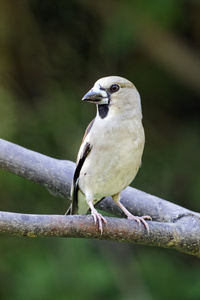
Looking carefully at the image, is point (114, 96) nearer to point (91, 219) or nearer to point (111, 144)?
point (111, 144)

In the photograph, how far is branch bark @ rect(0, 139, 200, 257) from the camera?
Answer: 227cm

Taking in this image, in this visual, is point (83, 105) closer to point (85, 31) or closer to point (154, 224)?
point (85, 31)

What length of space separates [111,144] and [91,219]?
61 cm

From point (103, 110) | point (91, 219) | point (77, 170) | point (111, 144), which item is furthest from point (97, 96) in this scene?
point (91, 219)

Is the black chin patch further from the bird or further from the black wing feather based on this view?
the black wing feather

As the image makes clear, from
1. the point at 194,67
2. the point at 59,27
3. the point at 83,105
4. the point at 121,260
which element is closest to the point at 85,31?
the point at 59,27

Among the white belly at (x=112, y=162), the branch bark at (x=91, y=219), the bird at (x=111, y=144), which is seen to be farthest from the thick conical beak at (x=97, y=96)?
the branch bark at (x=91, y=219)

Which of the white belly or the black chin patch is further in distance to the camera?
the black chin patch

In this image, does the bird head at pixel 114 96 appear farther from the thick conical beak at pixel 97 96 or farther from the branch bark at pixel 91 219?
the branch bark at pixel 91 219

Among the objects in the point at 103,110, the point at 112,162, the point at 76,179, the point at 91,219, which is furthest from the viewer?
the point at 76,179

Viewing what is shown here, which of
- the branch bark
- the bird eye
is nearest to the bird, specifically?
the bird eye

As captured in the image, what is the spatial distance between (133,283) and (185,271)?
18.9 inches

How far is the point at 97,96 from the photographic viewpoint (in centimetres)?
306

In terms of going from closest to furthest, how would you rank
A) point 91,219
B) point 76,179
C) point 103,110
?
1. point 91,219
2. point 103,110
3. point 76,179
